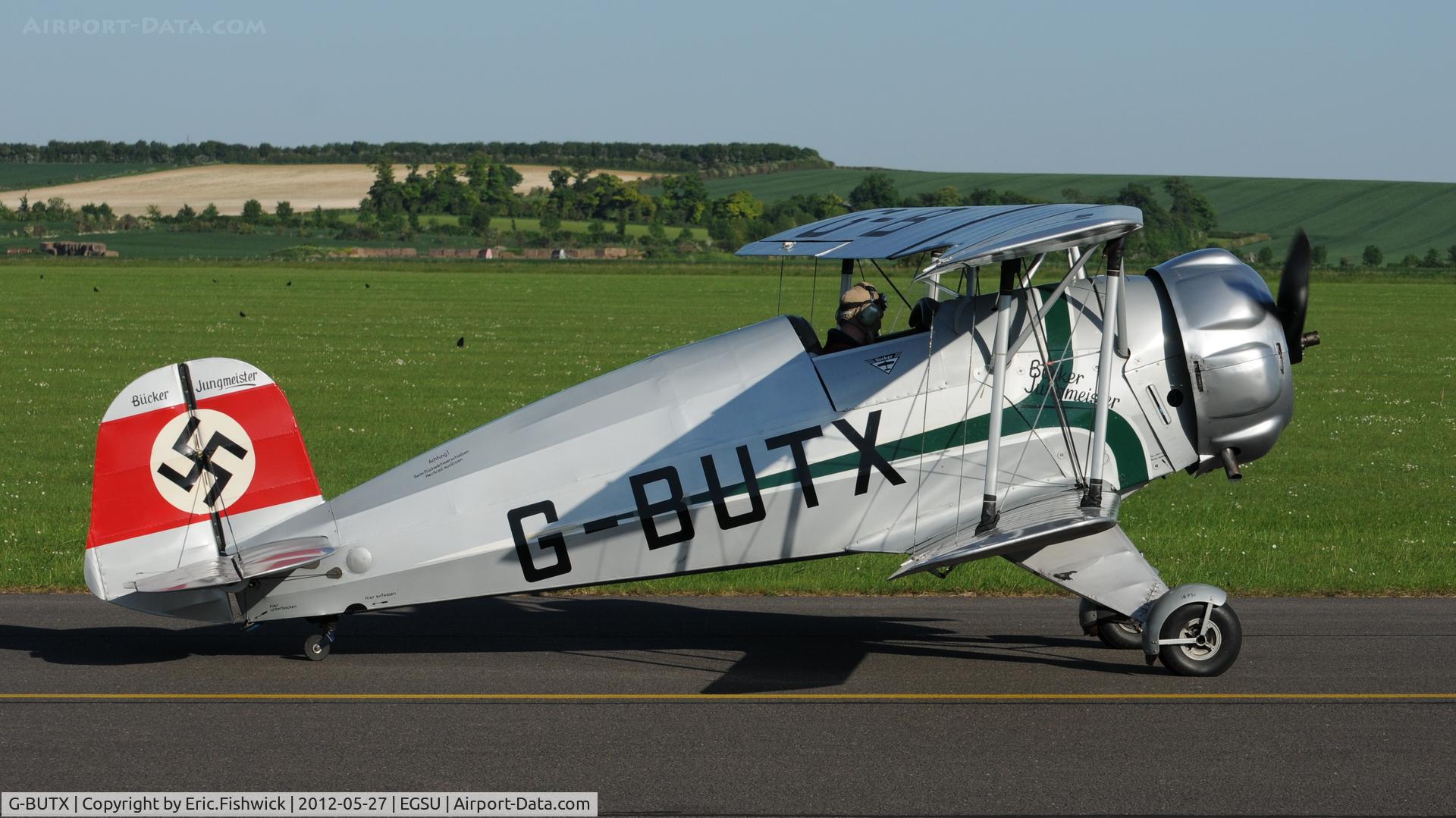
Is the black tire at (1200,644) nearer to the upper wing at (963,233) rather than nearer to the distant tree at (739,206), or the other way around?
the upper wing at (963,233)

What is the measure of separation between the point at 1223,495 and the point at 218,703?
12.2 meters

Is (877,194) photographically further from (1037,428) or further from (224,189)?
(224,189)

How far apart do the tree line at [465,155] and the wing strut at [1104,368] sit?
151 metres

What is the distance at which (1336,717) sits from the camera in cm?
786

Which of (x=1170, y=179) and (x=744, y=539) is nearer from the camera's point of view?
(x=744, y=539)

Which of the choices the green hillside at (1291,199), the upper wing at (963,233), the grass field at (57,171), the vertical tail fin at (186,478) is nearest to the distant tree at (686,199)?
the green hillside at (1291,199)

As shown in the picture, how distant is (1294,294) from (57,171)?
152630mm

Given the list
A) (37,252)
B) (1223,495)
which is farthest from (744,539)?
(37,252)

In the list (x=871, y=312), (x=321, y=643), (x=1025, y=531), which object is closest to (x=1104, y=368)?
(x=1025, y=531)

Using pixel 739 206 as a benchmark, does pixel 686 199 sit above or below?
above

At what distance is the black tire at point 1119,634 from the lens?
31.4 ft

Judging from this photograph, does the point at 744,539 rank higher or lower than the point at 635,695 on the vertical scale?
higher

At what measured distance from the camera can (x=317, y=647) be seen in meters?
9.18

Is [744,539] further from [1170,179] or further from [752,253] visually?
[1170,179]
